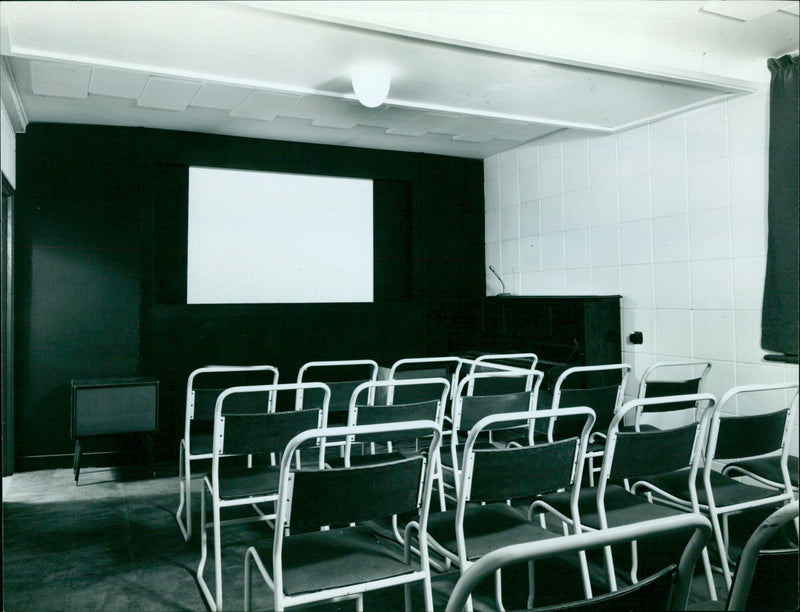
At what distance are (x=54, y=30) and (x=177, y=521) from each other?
255 centimetres

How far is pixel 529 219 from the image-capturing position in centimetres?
564

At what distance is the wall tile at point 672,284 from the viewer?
13.4 feet

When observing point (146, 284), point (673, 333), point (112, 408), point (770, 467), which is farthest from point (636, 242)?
point (112, 408)

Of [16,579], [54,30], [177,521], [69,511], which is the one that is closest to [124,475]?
[69,511]

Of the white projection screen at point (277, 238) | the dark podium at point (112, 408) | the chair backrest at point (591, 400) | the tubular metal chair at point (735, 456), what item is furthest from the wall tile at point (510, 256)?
the tubular metal chair at point (735, 456)

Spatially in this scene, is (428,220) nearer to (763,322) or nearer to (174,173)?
(174,173)

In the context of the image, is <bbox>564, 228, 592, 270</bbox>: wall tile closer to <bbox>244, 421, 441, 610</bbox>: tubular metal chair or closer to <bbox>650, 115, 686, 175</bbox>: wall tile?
<bbox>650, 115, 686, 175</bbox>: wall tile

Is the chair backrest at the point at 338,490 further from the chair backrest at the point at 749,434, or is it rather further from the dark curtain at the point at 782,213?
the dark curtain at the point at 782,213

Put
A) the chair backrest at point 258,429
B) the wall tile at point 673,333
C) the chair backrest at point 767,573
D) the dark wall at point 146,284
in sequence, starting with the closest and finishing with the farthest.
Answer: the chair backrest at point 767,573
the chair backrest at point 258,429
the wall tile at point 673,333
the dark wall at point 146,284

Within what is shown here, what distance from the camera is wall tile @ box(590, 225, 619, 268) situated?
15.3 feet

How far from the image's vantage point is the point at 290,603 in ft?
5.21

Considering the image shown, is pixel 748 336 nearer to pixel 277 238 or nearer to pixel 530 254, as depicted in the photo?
pixel 530 254

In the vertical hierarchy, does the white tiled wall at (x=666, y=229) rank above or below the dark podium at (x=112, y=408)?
above

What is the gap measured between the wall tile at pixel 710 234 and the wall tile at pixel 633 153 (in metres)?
0.60
